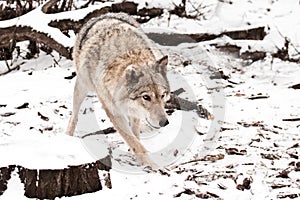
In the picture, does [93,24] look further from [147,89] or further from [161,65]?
[147,89]

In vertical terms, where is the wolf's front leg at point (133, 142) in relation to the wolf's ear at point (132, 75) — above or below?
below

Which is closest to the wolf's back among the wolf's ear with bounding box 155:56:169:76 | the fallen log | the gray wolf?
the gray wolf

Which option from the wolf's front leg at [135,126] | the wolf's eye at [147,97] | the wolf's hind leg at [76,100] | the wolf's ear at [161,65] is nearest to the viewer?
the wolf's eye at [147,97]

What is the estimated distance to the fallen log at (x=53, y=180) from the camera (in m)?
3.64

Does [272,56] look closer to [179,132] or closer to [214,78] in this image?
[214,78]

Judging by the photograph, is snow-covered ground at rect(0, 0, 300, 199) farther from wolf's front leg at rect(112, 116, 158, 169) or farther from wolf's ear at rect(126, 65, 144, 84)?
wolf's ear at rect(126, 65, 144, 84)

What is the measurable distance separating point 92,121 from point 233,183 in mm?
2687

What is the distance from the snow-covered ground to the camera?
3828mm

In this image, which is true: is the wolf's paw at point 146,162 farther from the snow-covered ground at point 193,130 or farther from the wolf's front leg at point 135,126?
the wolf's front leg at point 135,126

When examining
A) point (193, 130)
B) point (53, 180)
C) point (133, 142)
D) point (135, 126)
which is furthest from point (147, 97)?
point (53, 180)

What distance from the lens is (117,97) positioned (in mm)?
4836

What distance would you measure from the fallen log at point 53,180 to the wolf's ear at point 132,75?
1.14 metres

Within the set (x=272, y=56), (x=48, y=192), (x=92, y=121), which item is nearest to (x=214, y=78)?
(x=272, y=56)

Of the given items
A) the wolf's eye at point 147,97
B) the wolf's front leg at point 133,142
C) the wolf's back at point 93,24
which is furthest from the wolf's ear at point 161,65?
the wolf's back at point 93,24
